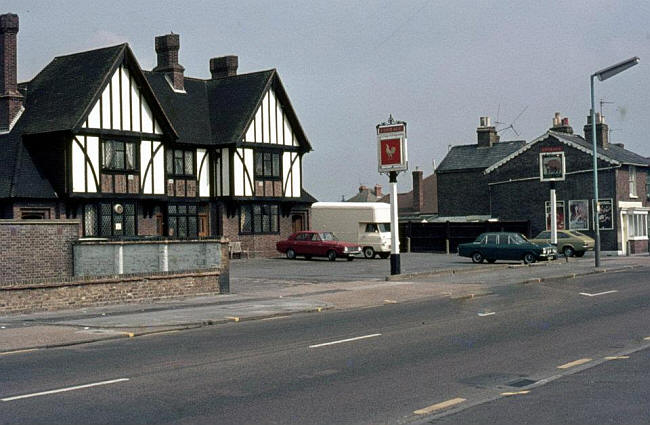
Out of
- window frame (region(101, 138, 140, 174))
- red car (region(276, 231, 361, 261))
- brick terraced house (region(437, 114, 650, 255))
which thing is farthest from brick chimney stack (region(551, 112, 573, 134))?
window frame (region(101, 138, 140, 174))

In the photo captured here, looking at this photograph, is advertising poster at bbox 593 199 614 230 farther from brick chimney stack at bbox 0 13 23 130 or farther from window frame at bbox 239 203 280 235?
brick chimney stack at bbox 0 13 23 130

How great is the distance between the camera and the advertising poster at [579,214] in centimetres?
5616

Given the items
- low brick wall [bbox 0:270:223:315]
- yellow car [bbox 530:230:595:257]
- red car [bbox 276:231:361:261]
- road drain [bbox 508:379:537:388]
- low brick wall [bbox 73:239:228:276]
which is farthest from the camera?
yellow car [bbox 530:230:595:257]

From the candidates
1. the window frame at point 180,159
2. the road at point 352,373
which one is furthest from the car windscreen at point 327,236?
the road at point 352,373

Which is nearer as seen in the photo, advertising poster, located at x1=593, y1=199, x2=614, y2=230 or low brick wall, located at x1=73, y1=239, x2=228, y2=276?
low brick wall, located at x1=73, y1=239, x2=228, y2=276

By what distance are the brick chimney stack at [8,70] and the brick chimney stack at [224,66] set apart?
14434 millimetres

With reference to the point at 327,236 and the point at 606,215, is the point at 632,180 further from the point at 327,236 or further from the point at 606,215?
the point at 327,236

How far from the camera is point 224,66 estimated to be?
5375 centimetres

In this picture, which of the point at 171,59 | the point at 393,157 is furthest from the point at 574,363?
the point at 171,59

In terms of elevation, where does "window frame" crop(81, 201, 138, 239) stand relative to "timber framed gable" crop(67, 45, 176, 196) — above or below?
below

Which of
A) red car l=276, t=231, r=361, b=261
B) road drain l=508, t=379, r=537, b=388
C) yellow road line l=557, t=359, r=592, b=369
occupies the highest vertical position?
red car l=276, t=231, r=361, b=261

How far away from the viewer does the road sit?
9383 mm

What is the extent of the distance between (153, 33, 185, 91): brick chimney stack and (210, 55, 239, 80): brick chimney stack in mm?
3863

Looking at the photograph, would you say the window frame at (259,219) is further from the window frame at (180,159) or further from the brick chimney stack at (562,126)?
the brick chimney stack at (562,126)
